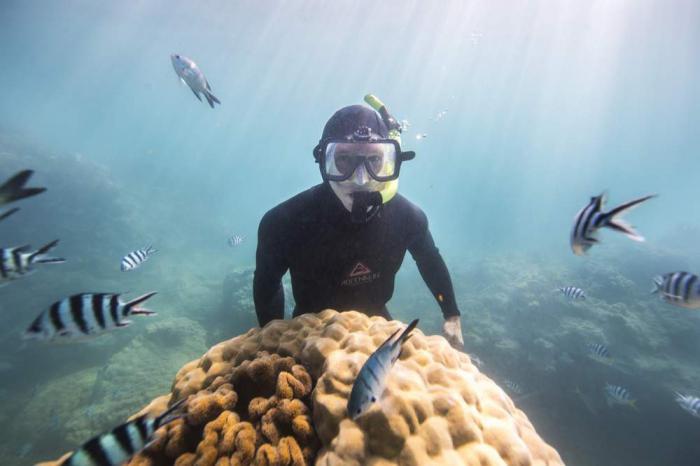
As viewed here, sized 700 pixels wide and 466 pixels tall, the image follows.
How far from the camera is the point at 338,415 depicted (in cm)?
186

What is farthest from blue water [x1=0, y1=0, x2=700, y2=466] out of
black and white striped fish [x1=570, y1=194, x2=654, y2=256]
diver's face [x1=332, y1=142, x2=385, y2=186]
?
diver's face [x1=332, y1=142, x2=385, y2=186]

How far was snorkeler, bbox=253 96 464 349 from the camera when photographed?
12.1 feet

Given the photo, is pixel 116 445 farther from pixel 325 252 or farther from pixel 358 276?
pixel 358 276

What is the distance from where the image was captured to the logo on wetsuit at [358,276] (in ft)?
13.2

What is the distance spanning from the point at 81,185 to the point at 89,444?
29.6m

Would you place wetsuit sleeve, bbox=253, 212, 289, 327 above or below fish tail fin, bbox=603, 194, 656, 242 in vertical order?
below

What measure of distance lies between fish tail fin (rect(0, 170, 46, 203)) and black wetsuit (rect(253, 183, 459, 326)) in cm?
265

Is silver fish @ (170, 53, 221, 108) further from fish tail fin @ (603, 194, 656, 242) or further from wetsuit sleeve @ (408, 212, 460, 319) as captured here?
fish tail fin @ (603, 194, 656, 242)

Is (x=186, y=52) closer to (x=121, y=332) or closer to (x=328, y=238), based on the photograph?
(x=121, y=332)

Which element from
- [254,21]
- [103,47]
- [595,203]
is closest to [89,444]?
[595,203]

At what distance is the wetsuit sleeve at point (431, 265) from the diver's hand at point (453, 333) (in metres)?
0.28

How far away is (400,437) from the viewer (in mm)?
1777

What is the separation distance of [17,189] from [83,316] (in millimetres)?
1489

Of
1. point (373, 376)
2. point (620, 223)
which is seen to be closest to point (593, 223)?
point (620, 223)
